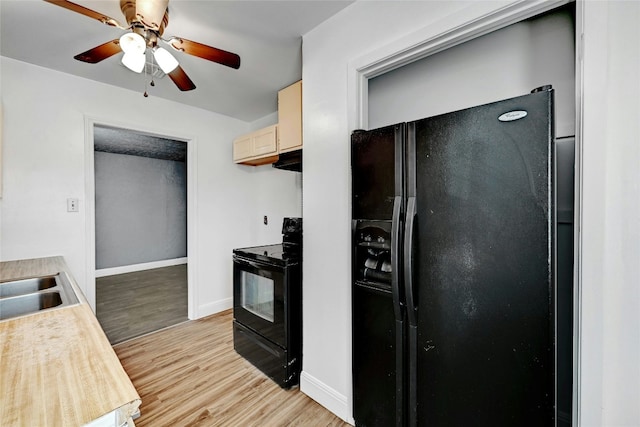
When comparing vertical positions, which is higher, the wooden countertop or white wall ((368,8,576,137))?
white wall ((368,8,576,137))

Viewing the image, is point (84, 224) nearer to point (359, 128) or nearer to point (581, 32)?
point (359, 128)

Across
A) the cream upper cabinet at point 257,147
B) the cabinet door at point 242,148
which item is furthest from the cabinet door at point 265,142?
the cabinet door at point 242,148

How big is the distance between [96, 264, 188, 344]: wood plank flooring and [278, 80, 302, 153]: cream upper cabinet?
243 centimetres

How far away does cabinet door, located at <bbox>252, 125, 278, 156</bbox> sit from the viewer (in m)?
2.71

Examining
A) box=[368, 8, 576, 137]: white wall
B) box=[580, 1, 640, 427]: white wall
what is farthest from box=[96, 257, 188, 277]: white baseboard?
box=[580, 1, 640, 427]: white wall

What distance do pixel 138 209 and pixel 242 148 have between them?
4027 mm

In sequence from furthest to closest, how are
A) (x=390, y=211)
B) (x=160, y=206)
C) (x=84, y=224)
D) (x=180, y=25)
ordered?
1. (x=160, y=206)
2. (x=84, y=224)
3. (x=180, y=25)
4. (x=390, y=211)

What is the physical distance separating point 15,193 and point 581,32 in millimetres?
3575

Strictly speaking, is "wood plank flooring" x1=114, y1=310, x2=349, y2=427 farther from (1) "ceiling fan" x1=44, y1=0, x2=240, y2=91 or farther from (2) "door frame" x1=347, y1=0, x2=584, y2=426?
(1) "ceiling fan" x1=44, y1=0, x2=240, y2=91

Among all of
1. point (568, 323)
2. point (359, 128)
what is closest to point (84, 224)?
point (359, 128)

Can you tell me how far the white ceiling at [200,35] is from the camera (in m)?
1.62

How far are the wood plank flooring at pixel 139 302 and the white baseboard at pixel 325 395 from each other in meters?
1.93

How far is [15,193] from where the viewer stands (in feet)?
7.12

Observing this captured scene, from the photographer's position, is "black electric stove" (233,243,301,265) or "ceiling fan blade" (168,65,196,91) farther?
"black electric stove" (233,243,301,265)
